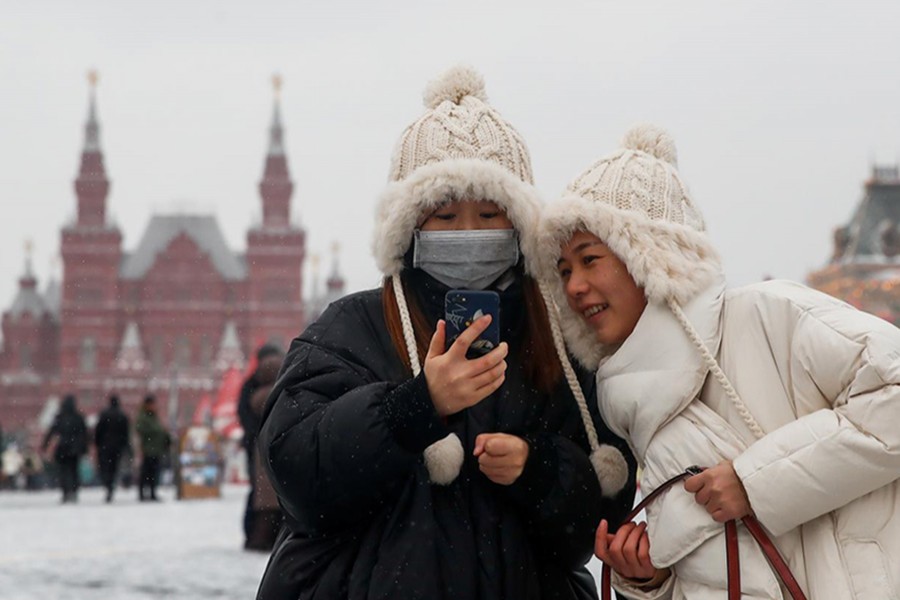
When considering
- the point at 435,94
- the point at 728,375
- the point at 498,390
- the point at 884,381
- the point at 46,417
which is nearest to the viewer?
the point at 884,381

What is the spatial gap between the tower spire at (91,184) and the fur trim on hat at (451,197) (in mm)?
83757

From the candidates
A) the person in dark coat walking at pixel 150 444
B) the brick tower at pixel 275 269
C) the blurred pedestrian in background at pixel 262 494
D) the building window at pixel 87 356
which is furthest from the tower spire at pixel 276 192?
the blurred pedestrian in background at pixel 262 494

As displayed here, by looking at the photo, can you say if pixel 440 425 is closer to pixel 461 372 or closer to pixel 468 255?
pixel 461 372

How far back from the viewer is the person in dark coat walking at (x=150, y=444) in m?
18.8

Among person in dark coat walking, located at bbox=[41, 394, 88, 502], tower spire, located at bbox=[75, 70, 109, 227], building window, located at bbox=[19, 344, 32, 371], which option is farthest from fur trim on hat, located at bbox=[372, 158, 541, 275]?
building window, located at bbox=[19, 344, 32, 371]

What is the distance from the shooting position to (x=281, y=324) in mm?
81188

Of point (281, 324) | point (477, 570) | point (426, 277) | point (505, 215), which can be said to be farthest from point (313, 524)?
point (281, 324)

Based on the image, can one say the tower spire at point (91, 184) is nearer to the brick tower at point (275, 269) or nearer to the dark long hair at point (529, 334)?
the brick tower at point (275, 269)

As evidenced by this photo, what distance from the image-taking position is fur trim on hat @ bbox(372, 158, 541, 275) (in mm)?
2611

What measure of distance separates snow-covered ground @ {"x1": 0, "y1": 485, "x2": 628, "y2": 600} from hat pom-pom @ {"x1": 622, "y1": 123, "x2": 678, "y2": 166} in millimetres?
3708

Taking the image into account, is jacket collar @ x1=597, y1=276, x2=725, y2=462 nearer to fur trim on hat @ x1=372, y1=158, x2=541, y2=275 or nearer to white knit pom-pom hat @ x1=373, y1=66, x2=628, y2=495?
white knit pom-pom hat @ x1=373, y1=66, x2=628, y2=495

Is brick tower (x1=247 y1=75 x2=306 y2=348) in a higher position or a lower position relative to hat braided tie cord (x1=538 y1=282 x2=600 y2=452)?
higher

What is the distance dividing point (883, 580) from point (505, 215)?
94 cm

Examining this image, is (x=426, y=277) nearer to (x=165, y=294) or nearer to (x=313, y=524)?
(x=313, y=524)
